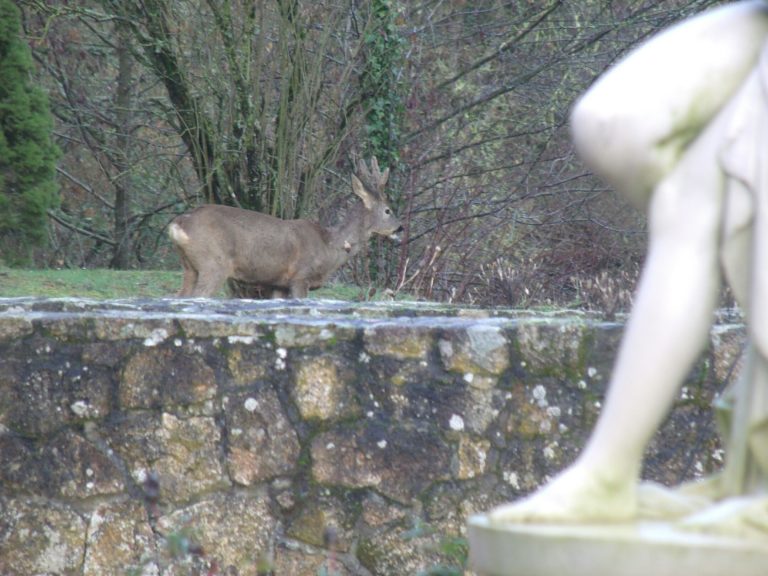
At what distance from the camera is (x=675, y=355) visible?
2.42 metres

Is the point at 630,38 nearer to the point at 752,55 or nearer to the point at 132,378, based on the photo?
the point at 132,378

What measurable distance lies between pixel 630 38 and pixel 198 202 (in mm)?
5274

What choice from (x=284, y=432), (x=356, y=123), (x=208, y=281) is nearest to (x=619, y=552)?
(x=284, y=432)

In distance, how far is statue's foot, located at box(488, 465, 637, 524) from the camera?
239 centimetres

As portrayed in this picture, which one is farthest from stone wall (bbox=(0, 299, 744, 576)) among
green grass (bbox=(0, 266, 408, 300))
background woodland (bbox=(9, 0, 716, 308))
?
background woodland (bbox=(9, 0, 716, 308))

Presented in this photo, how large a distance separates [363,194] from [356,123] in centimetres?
133

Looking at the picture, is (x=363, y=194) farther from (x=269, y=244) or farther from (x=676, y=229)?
(x=676, y=229)

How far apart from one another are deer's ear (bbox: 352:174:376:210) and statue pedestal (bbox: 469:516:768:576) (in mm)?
10885

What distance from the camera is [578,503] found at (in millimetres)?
2410

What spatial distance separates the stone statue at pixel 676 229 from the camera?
240 cm

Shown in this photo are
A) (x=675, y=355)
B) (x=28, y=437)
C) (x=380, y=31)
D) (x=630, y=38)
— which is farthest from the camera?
(x=630, y=38)

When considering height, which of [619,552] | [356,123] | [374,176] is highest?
[356,123]

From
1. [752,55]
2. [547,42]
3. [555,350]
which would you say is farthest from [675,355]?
[547,42]

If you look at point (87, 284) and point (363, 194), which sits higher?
point (363, 194)
